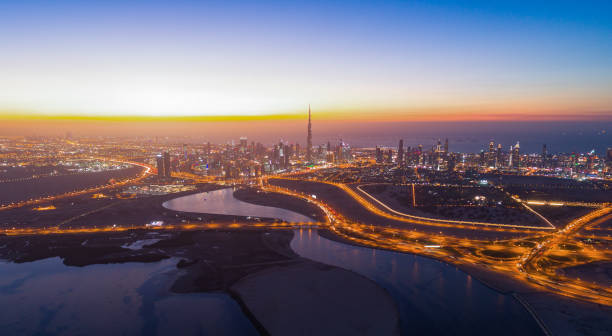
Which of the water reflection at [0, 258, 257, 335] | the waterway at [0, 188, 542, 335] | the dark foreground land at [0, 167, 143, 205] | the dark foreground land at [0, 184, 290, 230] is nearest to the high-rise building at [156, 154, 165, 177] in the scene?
the dark foreground land at [0, 167, 143, 205]

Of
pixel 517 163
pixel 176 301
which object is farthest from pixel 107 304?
pixel 517 163

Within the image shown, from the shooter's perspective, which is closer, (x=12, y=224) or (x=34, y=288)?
(x=34, y=288)

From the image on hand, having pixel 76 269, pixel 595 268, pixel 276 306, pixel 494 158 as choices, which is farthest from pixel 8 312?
pixel 494 158

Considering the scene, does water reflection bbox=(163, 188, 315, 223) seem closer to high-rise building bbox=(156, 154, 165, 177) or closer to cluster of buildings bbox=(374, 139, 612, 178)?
high-rise building bbox=(156, 154, 165, 177)

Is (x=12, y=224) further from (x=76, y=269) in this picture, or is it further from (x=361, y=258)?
(x=361, y=258)

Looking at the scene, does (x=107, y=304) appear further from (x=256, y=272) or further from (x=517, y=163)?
(x=517, y=163)

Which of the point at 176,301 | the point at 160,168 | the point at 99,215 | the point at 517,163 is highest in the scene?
the point at 517,163
